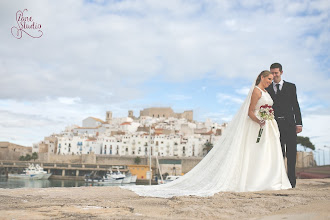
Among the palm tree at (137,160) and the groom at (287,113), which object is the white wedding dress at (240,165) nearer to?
the groom at (287,113)

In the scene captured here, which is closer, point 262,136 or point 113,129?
point 262,136

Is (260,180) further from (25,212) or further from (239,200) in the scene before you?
(25,212)

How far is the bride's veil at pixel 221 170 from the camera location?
517 cm

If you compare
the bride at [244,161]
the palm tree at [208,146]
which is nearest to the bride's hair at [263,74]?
the bride at [244,161]

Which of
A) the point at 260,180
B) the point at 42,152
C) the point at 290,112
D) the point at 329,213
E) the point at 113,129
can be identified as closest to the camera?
the point at 329,213

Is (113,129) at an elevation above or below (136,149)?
above

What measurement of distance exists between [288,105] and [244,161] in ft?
4.60

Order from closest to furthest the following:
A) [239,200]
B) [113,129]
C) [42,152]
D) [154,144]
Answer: [239,200] → [154,144] → [42,152] → [113,129]

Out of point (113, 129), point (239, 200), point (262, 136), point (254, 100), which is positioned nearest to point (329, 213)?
point (239, 200)

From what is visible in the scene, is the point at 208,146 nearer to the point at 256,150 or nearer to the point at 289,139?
the point at 289,139

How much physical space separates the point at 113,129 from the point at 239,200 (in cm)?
8988

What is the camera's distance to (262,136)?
554 centimetres

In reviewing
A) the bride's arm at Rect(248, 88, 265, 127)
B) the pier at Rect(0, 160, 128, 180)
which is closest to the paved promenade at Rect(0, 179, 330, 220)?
the bride's arm at Rect(248, 88, 265, 127)

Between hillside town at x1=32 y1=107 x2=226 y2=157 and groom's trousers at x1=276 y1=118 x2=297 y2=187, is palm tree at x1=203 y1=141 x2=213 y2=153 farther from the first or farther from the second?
groom's trousers at x1=276 y1=118 x2=297 y2=187
